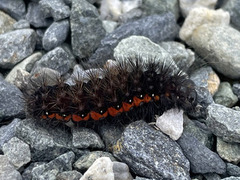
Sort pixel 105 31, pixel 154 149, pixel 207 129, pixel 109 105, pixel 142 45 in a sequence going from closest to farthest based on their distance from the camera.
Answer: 1. pixel 154 149
2. pixel 109 105
3. pixel 207 129
4. pixel 142 45
5. pixel 105 31

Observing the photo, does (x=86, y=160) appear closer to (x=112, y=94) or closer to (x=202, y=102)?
(x=112, y=94)

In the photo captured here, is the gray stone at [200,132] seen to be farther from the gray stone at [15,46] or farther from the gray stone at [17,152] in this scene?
the gray stone at [15,46]

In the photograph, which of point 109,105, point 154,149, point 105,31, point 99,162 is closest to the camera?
point 99,162

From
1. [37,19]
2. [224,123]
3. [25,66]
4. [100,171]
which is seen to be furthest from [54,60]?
[224,123]

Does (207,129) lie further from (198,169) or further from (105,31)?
(105,31)

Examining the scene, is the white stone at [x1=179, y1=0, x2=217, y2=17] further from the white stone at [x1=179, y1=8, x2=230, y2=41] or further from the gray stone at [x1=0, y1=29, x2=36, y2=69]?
the gray stone at [x1=0, y1=29, x2=36, y2=69]

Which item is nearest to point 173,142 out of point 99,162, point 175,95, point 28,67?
point 175,95
